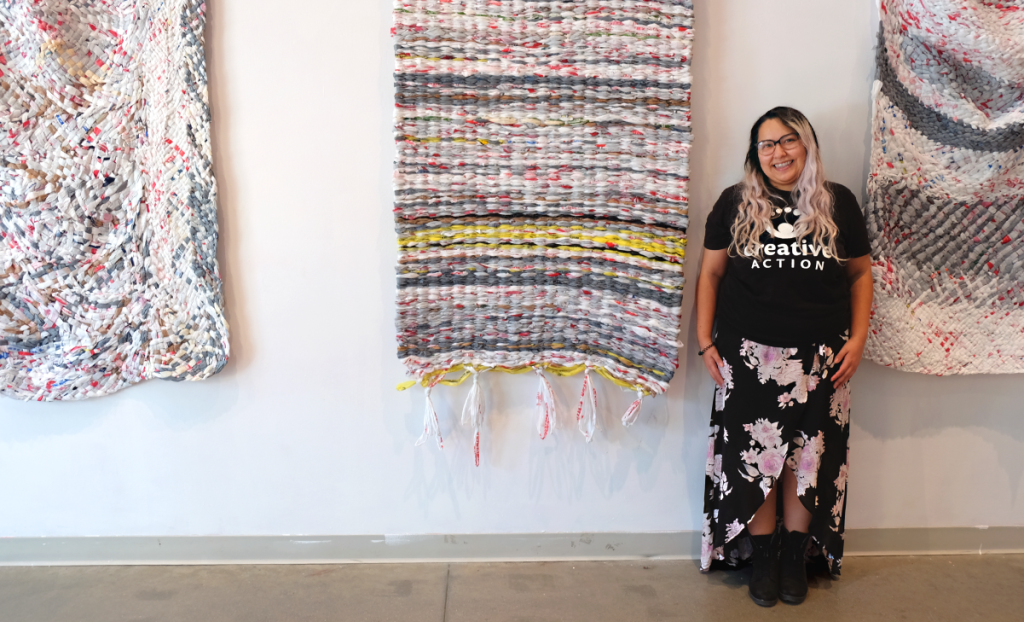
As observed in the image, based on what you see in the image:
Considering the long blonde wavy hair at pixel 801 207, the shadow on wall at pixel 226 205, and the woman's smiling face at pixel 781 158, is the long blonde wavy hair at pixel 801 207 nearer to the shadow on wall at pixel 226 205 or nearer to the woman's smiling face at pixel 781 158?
the woman's smiling face at pixel 781 158

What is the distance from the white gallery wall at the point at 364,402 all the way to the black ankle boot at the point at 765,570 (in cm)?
20

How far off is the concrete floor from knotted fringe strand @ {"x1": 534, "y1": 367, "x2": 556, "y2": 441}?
403 mm

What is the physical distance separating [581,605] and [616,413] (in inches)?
19.9

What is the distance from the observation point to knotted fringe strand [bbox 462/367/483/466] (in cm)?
161

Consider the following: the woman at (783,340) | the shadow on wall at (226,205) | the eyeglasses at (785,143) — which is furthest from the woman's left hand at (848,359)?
the shadow on wall at (226,205)

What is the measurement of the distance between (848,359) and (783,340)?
182 millimetres

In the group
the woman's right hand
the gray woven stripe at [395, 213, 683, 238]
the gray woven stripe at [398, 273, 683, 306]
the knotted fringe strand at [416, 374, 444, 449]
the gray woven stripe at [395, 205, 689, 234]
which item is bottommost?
the knotted fringe strand at [416, 374, 444, 449]

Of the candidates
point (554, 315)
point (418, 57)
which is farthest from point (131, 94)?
point (554, 315)

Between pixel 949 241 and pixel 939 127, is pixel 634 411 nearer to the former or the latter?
pixel 949 241

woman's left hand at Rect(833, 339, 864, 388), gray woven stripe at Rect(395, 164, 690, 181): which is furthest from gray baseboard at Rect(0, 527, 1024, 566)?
gray woven stripe at Rect(395, 164, 690, 181)

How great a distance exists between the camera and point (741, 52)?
1.57m

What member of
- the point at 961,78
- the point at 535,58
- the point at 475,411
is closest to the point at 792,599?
the point at 475,411

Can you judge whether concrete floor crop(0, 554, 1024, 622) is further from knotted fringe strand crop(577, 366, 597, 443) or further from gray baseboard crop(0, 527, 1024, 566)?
knotted fringe strand crop(577, 366, 597, 443)

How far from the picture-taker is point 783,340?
1461 mm
